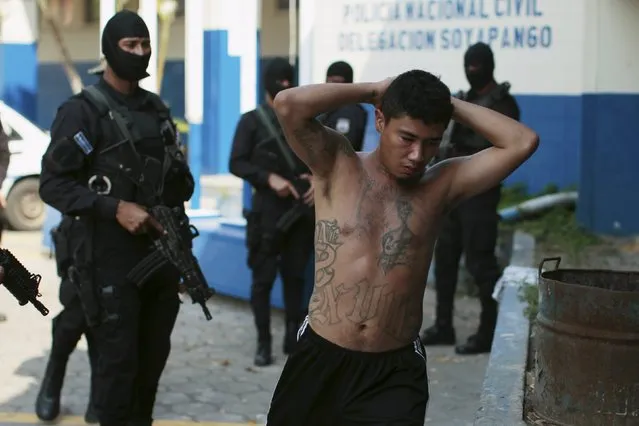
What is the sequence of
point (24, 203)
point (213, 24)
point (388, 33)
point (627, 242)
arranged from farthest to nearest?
point (24, 203) → point (213, 24) → point (388, 33) → point (627, 242)

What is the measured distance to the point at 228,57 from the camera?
34.3 ft

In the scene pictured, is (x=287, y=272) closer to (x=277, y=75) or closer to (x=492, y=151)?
(x=277, y=75)

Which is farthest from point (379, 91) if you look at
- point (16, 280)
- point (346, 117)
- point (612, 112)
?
point (612, 112)

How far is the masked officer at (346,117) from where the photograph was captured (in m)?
7.27

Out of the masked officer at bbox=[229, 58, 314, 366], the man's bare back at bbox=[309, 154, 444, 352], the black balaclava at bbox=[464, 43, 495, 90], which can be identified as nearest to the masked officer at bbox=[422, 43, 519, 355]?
the black balaclava at bbox=[464, 43, 495, 90]

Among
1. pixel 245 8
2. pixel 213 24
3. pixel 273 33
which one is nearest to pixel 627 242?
pixel 245 8

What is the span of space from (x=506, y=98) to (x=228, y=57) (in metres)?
3.76

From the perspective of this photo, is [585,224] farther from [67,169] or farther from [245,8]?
[67,169]

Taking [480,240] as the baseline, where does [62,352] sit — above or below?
below

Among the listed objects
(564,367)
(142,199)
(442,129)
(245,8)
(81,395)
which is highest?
(245,8)

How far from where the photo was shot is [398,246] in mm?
3588

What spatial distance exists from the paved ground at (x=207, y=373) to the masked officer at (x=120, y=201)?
113 cm

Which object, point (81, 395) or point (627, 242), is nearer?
point (81, 395)

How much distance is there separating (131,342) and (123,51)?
4.23 feet
